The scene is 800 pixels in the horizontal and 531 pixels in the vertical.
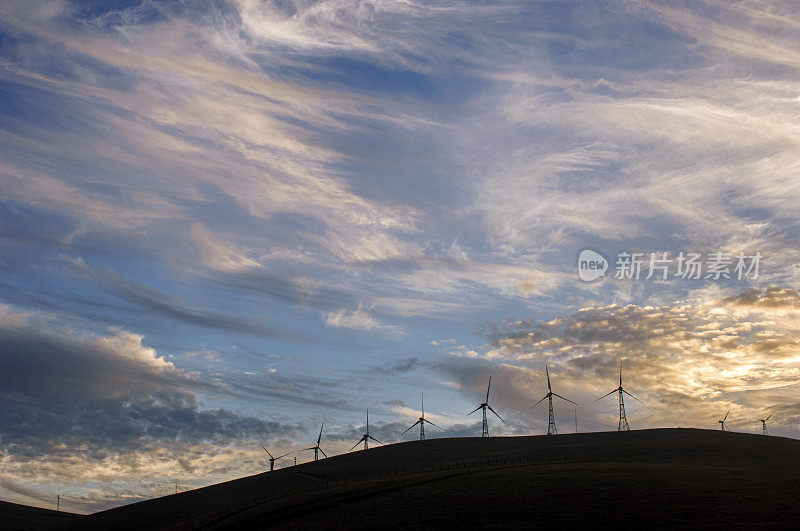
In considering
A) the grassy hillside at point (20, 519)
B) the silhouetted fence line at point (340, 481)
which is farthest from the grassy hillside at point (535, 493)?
the grassy hillside at point (20, 519)

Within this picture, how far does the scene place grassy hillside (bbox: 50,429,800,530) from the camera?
5328cm

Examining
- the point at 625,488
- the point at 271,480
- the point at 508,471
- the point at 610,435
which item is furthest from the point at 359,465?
the point at 625,488

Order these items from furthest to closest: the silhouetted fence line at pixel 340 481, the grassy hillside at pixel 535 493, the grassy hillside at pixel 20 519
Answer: the grassy hillside at pixel 20 519, the silhouetted fence line at pixel 340 481, the grassy hillside at pixel 535 493

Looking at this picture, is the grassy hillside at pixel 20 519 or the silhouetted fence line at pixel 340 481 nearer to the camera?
the silhouetted fence line at pixel 340 481

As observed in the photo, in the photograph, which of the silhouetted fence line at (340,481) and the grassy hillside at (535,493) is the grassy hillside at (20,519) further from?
the silhouetted fence line at (340,481)

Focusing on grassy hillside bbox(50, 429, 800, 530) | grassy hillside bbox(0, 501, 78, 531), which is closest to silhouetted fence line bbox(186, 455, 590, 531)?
grassy hillside bbox(50, 429, 800, 530)

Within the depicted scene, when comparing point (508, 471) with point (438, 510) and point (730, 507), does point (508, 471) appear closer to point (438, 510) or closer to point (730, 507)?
point (438, 510)

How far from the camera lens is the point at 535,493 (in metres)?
62.3

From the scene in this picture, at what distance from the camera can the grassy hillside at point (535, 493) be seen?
175 ft

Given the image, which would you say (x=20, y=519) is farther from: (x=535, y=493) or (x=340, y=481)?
(x=535, y=493)

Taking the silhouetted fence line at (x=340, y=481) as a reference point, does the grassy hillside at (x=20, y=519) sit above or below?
below

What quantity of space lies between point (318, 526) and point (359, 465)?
62.3m

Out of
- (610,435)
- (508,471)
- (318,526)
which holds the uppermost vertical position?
(610,435)

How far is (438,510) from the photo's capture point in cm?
5900
